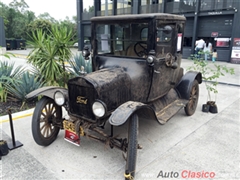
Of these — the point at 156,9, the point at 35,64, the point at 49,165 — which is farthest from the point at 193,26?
the point at 49,165

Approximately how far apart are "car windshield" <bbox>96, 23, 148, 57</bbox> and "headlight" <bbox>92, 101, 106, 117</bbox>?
1355 millimetres

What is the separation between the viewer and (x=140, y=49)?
3.69m

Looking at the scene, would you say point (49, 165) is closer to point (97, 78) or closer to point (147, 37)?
point (97, 78)

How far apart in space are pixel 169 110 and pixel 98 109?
1.74 meters

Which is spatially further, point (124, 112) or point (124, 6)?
point (124, 6)

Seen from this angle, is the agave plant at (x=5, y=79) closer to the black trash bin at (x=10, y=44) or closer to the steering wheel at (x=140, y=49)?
the steering wheel at (x=140, y=49)

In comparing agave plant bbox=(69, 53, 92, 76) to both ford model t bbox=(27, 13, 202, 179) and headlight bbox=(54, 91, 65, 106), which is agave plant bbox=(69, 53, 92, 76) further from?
headlight bbox=(54, 91, 65, 106)

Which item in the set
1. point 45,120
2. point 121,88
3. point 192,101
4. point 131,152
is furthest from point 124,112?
point 192,101

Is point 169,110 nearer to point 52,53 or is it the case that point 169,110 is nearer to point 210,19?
point 52,53

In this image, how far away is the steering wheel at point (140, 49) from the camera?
11.6ft

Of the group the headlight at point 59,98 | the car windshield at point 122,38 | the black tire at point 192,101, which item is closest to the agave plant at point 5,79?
the headlight at point 59,98

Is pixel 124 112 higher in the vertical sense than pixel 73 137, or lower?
higher

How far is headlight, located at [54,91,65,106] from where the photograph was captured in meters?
3.16

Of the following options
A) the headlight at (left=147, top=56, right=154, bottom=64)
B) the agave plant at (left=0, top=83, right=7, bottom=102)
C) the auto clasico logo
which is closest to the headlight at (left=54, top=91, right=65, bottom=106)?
the headlight at (left=147, top=56, right=154, bottom=64)
